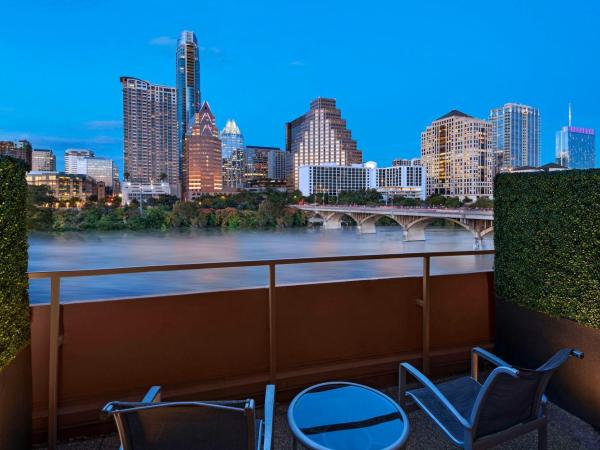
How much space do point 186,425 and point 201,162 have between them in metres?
121

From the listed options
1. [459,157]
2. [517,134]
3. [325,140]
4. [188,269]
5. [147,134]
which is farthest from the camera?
[147,134]

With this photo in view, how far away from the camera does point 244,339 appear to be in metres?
3.03

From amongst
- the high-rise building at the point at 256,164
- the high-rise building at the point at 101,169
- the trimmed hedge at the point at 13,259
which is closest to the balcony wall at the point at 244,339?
the trimmed hedge at the point at 13,259

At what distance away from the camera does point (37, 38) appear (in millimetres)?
80375

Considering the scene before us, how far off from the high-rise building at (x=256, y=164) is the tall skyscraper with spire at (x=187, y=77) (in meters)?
25.5

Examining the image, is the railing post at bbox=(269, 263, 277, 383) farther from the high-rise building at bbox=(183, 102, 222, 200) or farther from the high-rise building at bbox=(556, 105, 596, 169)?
the high-rise building at bbox=(183, 102, 222, 200)

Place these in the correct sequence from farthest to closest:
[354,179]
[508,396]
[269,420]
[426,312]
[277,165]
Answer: [277,165]
[354,179]
[426,312]
[508,396]
[269,420]

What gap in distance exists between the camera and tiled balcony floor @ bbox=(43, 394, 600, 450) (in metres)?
2.54

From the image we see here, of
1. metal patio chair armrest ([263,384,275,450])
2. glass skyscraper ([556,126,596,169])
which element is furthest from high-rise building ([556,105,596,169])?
metal patio chair armrest ([263,384,275,450])

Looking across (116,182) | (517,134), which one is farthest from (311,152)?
(517,134)

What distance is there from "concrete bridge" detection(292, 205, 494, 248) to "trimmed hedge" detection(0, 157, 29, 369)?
105 feet

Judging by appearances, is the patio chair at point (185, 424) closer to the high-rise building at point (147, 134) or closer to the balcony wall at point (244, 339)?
the balcony wall at point (244, 339)

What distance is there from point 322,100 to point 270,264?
432 ft

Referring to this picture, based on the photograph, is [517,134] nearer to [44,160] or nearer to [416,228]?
[416,228]
